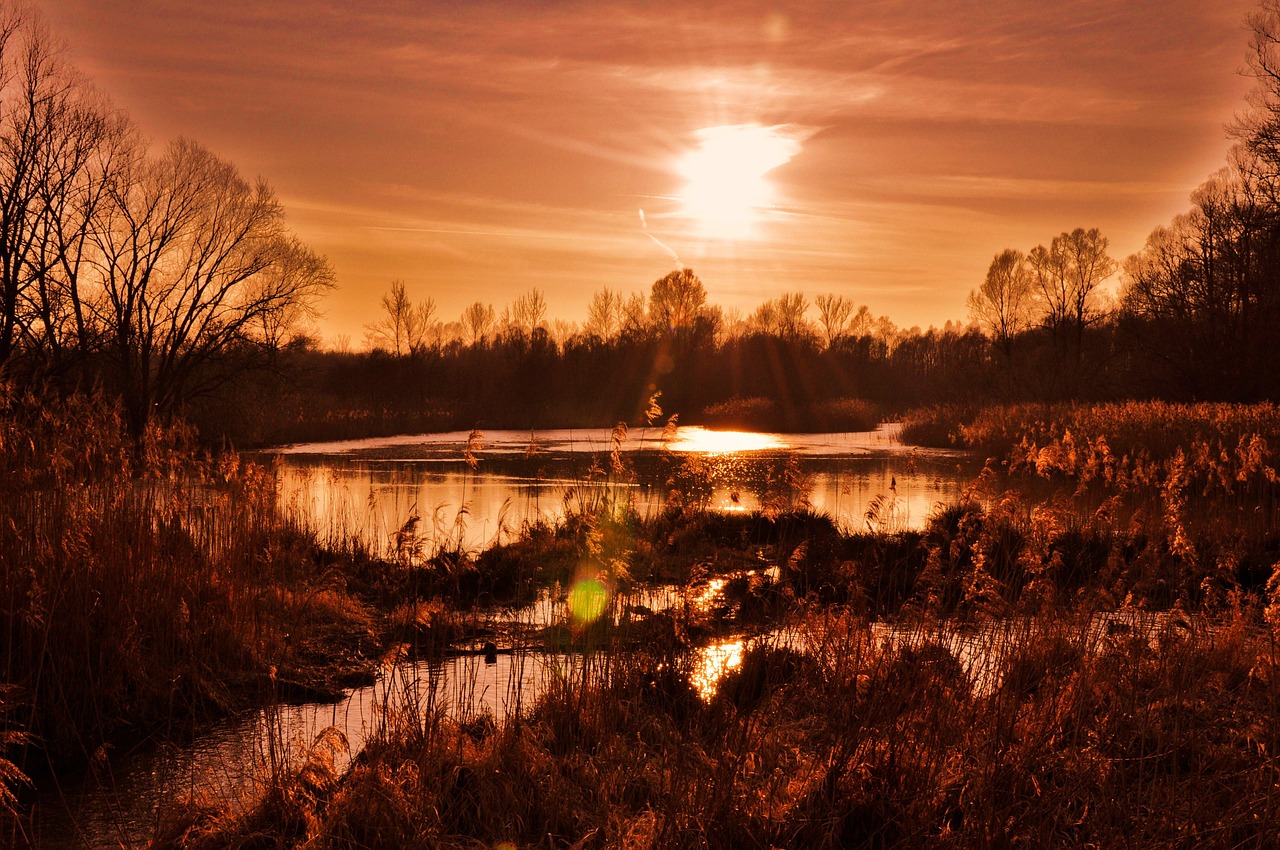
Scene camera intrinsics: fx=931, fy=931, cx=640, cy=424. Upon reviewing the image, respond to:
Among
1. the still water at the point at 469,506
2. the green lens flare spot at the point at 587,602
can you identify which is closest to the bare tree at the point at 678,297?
the still water at the point at 469,506

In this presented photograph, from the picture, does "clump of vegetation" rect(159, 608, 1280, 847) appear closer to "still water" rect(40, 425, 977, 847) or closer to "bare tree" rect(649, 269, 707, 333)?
"still water" rect(40, 425, 977, 847)

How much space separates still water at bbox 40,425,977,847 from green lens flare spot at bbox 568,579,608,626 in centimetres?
21

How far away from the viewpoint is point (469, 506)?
14508 millimetres

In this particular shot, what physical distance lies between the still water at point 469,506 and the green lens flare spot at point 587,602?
0.21 metres

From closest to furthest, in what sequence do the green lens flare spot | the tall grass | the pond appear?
1. the tall grass
2. the green lens flare spot
3. the pond

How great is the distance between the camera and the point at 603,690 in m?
5.73

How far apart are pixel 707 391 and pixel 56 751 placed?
1750 inches

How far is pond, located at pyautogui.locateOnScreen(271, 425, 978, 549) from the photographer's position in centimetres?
1170

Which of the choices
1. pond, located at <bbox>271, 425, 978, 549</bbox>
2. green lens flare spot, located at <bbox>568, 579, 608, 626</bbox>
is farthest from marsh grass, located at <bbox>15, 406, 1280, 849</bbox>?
pond, located at <bbox>271, 425, 978, 549</bbox>

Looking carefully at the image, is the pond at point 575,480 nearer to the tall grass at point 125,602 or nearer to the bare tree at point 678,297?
the tall grass at point 125,602

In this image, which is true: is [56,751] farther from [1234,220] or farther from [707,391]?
[707,391]

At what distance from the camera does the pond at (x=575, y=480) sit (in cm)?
1170

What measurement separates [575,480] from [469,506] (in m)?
3.29

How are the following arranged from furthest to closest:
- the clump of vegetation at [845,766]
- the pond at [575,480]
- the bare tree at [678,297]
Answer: the bare tree at [678,297] < the pond at [575,480] < the clump of vegetation at [845,766]
